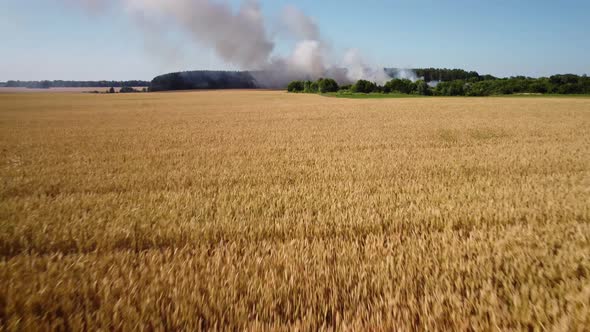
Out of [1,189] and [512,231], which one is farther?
[1,189]

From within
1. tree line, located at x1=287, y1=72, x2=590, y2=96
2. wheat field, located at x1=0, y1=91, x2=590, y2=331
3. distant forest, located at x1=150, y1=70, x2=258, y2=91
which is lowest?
wheat field, located at x1=0, y1=91, x2=590, y2=331

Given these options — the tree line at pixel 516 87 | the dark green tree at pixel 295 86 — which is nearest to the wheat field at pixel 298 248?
the tree line at pixel 516 87

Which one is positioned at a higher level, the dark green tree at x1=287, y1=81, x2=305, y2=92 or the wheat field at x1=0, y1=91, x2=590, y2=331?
the dark green tree at x1=287, y1=81, x2=305, y2=92

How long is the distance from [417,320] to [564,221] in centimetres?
309

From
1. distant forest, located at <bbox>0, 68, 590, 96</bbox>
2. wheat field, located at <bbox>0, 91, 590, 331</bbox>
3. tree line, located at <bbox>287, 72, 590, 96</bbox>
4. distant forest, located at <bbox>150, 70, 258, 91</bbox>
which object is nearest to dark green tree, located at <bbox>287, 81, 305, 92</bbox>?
distant forest, located at <bbox>0, 68, 590, 96</bbox>

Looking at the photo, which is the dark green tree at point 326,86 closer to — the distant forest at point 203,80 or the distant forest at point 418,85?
the distant forest at point 418,85

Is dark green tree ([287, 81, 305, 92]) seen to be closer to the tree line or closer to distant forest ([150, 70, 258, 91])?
the tree line

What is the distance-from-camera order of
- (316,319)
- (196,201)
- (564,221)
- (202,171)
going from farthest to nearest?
(202,171)
(196,201)
(564,221)
(316,319)

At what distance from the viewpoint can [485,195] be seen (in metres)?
4.95

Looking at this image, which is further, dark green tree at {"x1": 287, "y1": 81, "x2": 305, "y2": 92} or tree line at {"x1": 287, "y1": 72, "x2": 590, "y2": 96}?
dark green tree at {"x1": 287, "y1": 81, "x2": 305, "y2": 92}

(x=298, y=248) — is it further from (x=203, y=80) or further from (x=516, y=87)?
(x=203, y=80)

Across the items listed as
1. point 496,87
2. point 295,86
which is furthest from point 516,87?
point 295,86

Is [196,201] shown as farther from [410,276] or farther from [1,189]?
[1,189]

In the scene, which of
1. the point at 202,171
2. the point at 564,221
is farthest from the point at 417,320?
the point at 202,171
